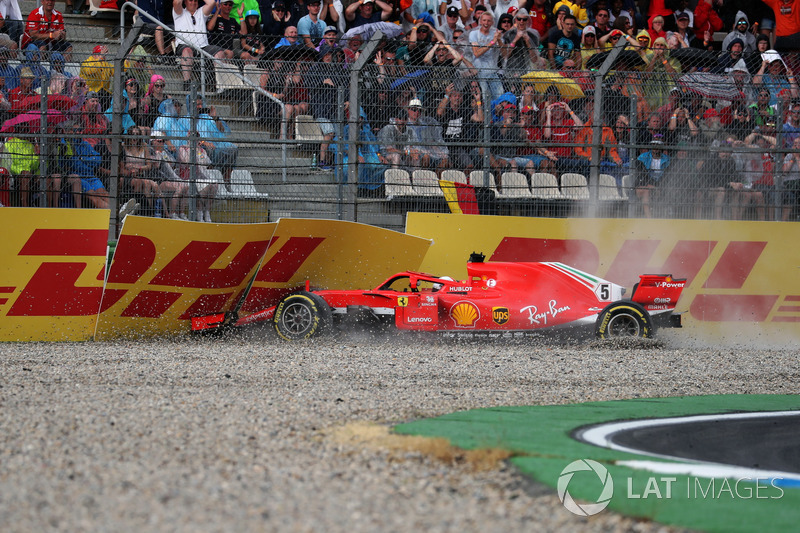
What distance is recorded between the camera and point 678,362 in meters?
8.24

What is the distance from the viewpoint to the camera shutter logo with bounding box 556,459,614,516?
3408 millimetres

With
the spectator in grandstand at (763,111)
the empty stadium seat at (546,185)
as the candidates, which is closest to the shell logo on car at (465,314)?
the empty stadium seat at (546,185)

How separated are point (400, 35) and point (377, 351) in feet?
20.5

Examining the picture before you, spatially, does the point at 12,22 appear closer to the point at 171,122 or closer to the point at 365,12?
the point at 171,122

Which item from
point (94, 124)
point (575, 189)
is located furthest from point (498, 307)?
point (94, 124)

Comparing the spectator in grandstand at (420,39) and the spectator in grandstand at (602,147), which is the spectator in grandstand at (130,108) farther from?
the spectator in grandstand at (602,147)

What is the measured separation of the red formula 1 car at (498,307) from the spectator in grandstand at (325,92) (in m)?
1.95

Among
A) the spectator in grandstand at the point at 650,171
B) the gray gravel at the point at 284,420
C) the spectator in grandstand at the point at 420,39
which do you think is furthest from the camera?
the spectator in grandstand at the point at 420,39

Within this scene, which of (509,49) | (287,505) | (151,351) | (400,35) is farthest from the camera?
(400,35)

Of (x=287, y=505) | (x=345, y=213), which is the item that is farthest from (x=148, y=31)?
(x=287, y=505)

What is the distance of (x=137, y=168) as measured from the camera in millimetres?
9797

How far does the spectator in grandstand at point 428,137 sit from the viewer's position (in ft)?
33.6

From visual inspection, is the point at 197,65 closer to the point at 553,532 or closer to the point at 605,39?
the point at 605,39

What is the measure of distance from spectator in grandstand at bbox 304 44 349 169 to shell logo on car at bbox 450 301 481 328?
243 centimetres
